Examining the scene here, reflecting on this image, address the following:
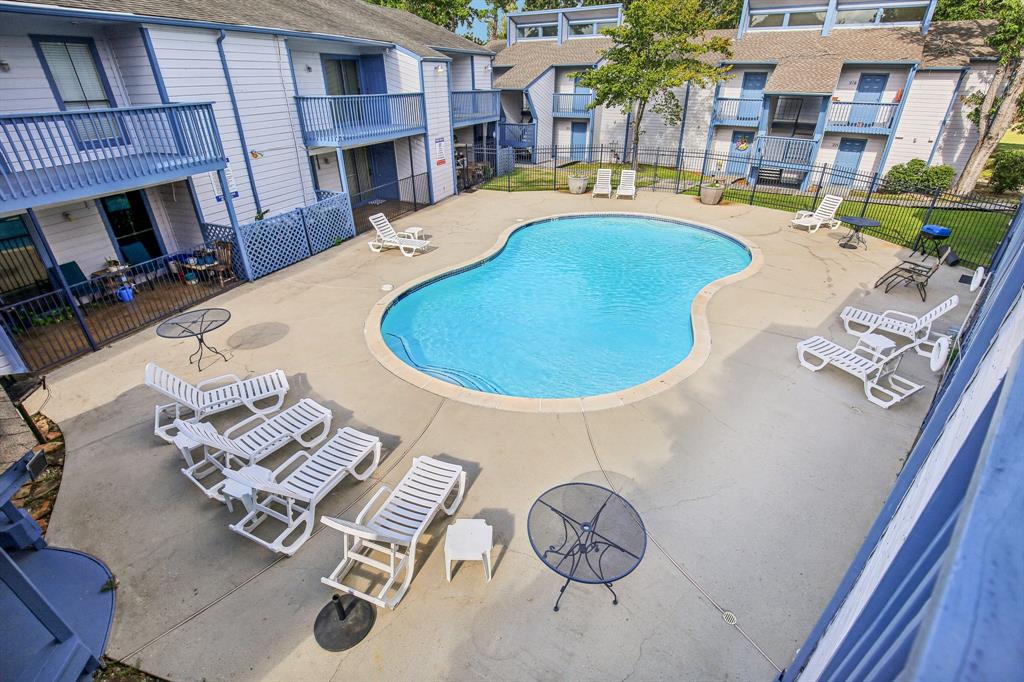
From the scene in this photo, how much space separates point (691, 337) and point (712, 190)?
11.2m

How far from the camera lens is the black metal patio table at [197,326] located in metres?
9.25

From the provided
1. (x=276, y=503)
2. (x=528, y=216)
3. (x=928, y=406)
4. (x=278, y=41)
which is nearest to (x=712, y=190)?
(x=528, y=216)

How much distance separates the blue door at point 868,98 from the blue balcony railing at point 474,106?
16806mm

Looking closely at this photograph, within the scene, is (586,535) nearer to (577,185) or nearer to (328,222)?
(328,222)

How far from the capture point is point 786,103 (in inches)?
987

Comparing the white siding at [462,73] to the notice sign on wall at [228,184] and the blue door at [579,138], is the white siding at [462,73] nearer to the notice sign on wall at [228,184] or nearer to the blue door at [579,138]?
the blue door at [579,138]

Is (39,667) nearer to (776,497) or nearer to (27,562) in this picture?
(27,562)

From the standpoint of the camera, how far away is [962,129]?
2095 centimetres

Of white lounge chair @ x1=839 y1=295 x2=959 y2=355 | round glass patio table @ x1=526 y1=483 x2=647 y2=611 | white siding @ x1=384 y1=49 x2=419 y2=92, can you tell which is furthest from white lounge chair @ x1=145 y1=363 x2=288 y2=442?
white siding @ x1=384 y1=49 x2=419 y2=92

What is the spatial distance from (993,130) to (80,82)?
29987 millimetres

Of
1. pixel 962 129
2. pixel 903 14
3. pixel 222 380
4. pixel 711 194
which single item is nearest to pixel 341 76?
pixel 222 380

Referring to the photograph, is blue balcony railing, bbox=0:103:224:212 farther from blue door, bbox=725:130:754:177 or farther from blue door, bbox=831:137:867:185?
blue door, bbox=831:137:867:185

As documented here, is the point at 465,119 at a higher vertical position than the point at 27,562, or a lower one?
higher

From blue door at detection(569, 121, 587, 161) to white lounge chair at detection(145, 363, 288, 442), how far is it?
25.3 m
